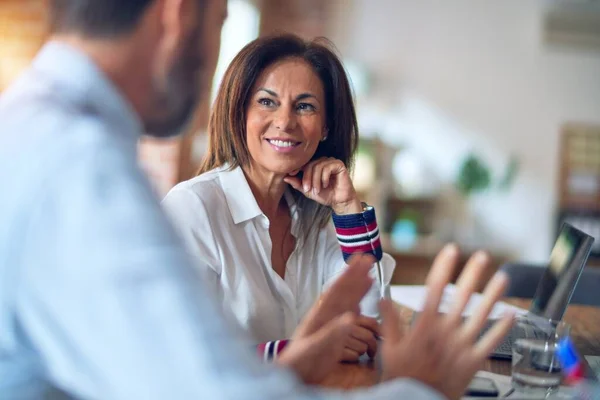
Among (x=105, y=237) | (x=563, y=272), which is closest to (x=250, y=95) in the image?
(x=563, y=272)

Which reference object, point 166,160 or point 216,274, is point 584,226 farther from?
point 216,274

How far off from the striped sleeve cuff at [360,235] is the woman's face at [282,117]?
9.9 inches

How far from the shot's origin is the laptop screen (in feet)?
4.50

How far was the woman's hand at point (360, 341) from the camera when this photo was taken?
129 cm

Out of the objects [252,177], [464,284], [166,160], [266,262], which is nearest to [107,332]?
[464,284]

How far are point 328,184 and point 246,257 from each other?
1.11ft

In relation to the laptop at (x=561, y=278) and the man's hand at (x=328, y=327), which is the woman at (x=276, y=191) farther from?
the man's hand at (x=328, y=327)

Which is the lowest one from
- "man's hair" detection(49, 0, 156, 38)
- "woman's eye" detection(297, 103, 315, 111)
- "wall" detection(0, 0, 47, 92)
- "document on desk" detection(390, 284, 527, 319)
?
"document on desk" detection(390, 284, 527, 319)

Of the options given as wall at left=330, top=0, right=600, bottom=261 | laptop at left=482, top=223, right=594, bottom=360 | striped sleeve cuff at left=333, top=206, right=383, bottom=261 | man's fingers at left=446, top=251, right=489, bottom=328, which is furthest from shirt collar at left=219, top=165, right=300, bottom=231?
wall at left=330, top=0, right=600, bottom=261

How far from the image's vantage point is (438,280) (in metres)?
0.83

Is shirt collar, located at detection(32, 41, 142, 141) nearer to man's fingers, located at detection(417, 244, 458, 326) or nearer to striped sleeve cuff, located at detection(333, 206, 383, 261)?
man's fingers, located at detection(417, 244, 458, 326)

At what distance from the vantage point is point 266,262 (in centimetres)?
165

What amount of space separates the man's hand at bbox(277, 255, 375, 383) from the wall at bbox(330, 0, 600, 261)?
15.5ft

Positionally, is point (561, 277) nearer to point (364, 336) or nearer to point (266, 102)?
point (364, 336)
